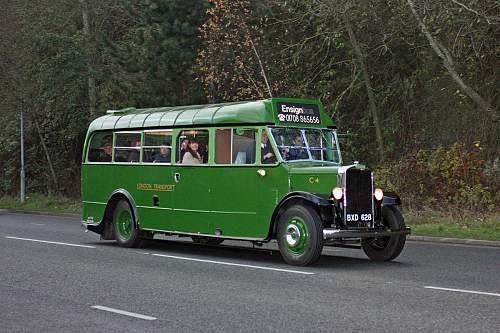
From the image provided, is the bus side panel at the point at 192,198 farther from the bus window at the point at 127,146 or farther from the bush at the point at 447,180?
the bush at the point at 447,180

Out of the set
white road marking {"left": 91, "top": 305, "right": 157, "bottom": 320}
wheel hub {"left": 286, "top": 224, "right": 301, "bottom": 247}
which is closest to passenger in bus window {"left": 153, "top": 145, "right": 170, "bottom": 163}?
wheel hub {"left": 286, "top": 224, "right": 301, "bottom": 247}

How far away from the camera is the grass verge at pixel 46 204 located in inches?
1170

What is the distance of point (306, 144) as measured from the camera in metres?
13.3

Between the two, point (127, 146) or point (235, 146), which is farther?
point (127, 146)

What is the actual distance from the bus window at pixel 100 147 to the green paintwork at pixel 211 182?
196 millimetres

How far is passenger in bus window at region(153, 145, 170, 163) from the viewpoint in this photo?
14645 mm

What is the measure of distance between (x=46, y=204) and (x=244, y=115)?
20.3 meters

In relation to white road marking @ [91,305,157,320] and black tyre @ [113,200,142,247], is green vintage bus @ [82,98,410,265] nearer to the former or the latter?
black tyre @ [113,200,142,247]

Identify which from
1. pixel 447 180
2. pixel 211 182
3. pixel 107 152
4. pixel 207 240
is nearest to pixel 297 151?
pixel 211 182

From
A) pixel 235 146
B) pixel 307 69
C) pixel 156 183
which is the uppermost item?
pixel 307 69

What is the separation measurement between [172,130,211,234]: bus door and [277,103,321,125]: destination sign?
1531 mm

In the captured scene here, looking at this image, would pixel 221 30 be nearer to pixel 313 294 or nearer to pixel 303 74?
pixel 303 74

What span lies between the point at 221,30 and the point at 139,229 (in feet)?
41.8

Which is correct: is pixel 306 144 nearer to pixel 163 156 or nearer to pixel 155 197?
pixel 163 156
